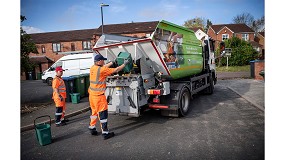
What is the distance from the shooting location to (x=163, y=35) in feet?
15.4

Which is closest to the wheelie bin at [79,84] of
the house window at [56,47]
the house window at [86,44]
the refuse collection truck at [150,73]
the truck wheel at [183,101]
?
the refuse collection truck at [150,73]

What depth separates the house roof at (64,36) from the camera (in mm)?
33219

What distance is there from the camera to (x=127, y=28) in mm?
34688

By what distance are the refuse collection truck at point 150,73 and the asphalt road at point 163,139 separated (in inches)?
18.7

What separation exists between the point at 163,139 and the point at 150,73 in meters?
1.81

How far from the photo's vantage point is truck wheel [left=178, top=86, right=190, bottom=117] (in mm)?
5184

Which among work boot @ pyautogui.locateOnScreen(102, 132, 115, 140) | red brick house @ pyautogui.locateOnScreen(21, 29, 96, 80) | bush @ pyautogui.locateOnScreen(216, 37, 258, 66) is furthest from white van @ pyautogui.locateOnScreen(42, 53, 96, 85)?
bush @ pyautogui.locateOnScreen(216, 37, 258, 66)

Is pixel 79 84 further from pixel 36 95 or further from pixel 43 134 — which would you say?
pixel 43 134

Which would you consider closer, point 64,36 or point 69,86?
point 69,86

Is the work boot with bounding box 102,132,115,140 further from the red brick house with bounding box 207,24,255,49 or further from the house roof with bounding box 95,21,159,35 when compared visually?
the red brick house with bounding box 207,24,255,49

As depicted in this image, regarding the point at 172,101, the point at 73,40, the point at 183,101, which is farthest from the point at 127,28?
the point at 172,101

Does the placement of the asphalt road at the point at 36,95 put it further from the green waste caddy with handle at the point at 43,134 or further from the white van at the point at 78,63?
the green waste caddy with handle at the point at 43,134
